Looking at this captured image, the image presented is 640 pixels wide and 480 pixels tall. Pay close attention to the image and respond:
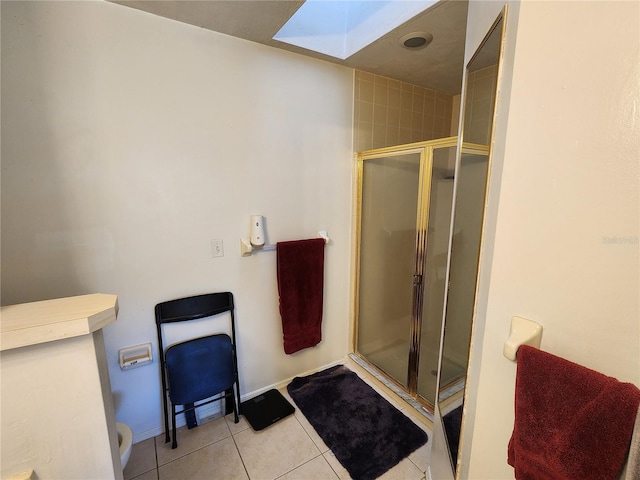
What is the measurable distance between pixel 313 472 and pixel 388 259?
4.83ft

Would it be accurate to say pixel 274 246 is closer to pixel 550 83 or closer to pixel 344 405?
pixel 344 405

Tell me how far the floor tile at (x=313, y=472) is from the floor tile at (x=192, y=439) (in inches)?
19.3

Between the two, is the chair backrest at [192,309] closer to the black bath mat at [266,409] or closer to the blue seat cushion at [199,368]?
the blue seat cushion at [199,368]

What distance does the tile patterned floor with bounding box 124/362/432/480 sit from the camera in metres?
1.52

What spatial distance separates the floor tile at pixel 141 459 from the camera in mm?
1528

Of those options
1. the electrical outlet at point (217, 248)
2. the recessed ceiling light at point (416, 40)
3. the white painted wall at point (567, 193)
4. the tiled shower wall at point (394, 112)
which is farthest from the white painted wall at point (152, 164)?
the white painted wall at point (567, 193)

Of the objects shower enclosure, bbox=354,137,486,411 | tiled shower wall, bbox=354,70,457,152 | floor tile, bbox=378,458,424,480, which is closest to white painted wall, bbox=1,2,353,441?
tiled shower wall, bbox=354,70,457,152

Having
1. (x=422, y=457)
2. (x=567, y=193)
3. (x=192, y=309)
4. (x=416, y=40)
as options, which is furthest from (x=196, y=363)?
(x=416, y=40)

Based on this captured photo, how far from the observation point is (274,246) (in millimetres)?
1972

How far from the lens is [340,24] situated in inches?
74.3

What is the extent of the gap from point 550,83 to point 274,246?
1636mm

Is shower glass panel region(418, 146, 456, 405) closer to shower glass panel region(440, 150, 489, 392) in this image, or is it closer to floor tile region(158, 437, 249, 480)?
shower glass panel region(440, 150, 489, 392)

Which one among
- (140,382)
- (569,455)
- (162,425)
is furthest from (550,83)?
(162,425)

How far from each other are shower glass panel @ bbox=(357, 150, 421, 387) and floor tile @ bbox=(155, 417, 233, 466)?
122 cm
